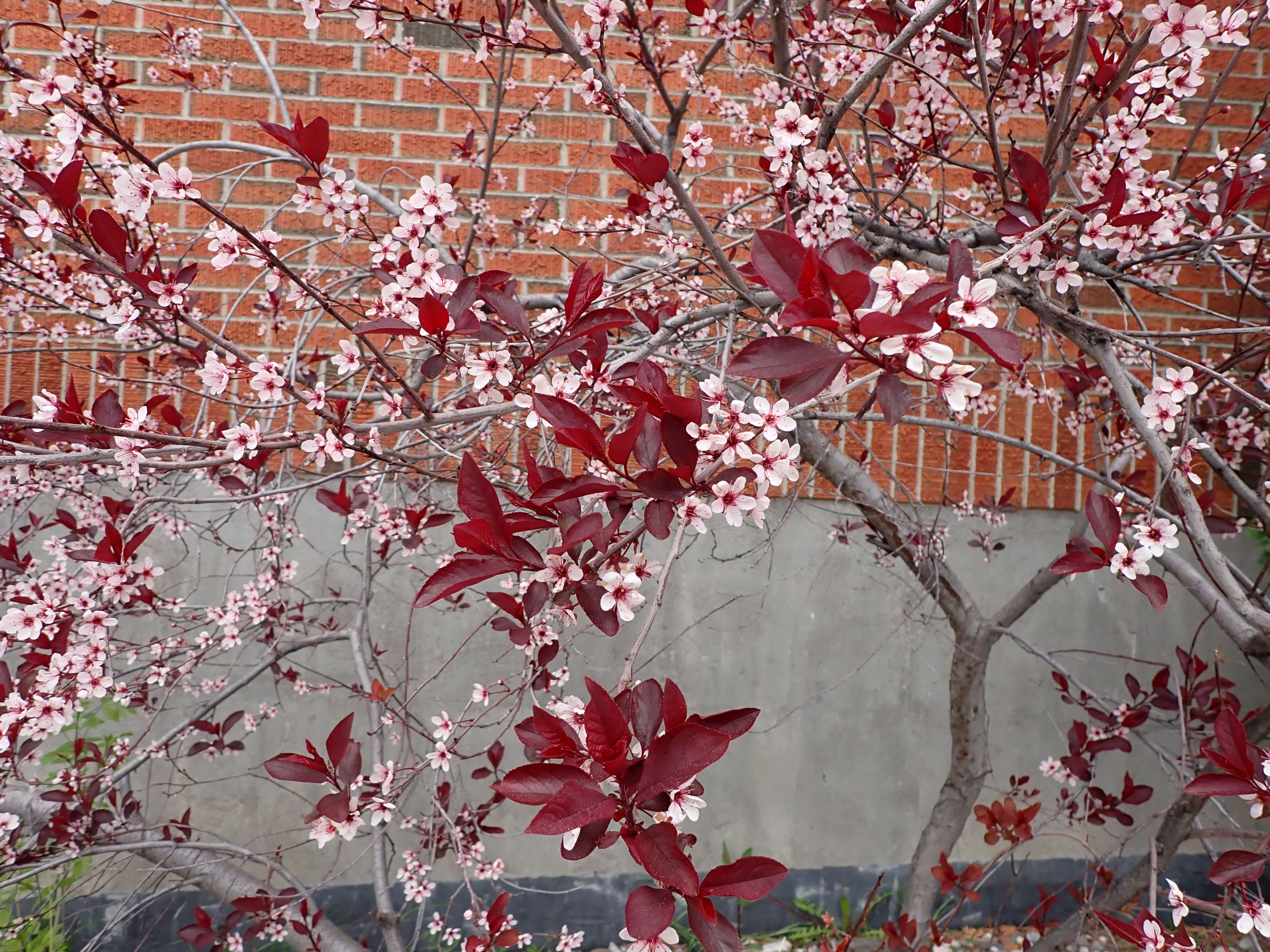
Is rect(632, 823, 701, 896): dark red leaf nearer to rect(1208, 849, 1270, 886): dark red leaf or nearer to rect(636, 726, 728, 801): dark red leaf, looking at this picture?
rect(636, 726, 728, 801): dark red leaf

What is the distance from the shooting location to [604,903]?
2.70 meters

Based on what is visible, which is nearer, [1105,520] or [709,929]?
[709,929]

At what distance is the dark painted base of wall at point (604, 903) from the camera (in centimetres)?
251

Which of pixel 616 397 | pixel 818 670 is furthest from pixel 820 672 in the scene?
pixel 616 397

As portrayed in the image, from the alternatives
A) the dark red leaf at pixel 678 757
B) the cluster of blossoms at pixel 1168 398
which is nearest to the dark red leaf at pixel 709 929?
the dark red leaf at pixel 678 757

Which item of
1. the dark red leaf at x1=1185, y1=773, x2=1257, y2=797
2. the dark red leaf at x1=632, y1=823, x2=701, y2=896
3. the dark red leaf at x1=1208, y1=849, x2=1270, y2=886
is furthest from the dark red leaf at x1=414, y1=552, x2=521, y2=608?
the dark red leaf at x1=1208, y1=849, x2=1270, y2=886

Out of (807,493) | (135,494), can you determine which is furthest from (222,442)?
(807,493)

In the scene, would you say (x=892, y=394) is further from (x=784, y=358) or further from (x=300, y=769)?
(x=300, y=769)

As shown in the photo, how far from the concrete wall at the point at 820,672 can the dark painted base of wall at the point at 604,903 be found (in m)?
0.05

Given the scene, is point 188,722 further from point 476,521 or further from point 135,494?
point 476,521

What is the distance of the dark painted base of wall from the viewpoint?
8.24 feet

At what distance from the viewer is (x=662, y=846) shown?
29.0 inches

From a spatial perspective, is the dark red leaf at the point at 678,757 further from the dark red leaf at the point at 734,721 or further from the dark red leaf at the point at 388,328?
the dark red leaf at the point at 388,328

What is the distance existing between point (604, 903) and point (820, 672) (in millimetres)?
1073
